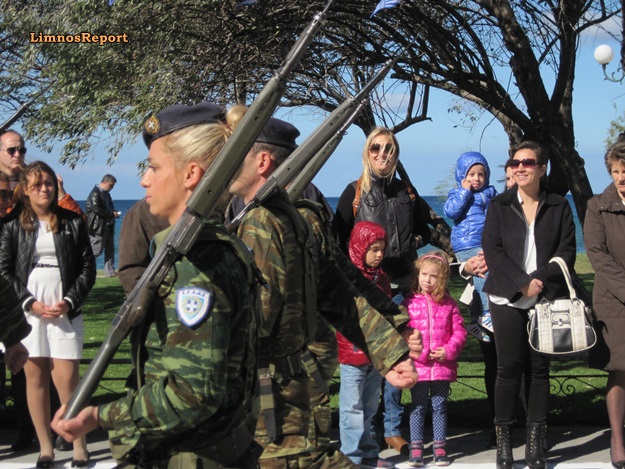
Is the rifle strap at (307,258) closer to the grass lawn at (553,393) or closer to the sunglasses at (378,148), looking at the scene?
the sunglasses at (378,148)

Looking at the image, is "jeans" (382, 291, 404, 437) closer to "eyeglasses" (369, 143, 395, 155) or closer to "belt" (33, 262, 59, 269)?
"eyeglasses" (369, 143, 395, 155)

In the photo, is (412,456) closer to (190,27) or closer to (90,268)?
(90,268)

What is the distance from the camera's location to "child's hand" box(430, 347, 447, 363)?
21.9 ft

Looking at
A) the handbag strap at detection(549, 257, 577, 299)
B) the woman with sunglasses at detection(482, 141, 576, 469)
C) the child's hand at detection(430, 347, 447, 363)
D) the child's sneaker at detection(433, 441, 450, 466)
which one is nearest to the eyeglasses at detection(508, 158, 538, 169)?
the woman with sunglasses at detection(482, 141, 576, 469)

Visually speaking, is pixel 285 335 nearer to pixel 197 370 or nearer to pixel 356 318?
pixel 356 318

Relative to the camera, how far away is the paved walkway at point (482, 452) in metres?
6.68

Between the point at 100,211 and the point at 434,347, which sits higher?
the point at 100,211

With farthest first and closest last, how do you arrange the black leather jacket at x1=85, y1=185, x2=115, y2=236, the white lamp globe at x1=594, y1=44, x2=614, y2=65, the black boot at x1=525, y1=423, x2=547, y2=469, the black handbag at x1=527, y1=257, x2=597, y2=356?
1. the black leather jacket at x1=85, y1=185, x2=115, y2=236
2. the white lamp globe at x1=594, y1=44, x2=614, y2=65
3. the black boot at x1=525, y1=423, x2=547, y2=469
4. the black handbag at x1=527, y1=257, x2=597, y2=356

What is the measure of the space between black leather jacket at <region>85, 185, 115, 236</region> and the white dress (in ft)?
45.6

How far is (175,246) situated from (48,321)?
4507mm

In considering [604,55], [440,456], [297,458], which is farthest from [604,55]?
[297,458]

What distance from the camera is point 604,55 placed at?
10.7 metres

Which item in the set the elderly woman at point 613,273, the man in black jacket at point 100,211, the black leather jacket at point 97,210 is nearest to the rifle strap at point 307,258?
the elderly woman at point 613,273

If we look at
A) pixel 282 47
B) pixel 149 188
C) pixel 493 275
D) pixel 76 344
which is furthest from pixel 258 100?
pixel 282 47
